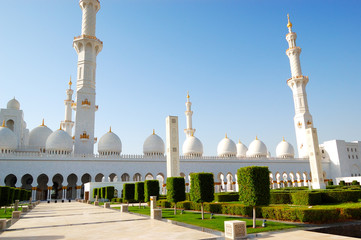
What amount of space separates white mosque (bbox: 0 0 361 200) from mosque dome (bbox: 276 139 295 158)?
0.16 m

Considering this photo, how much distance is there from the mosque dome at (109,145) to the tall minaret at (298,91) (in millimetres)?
28845

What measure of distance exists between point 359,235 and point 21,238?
9.94 meters

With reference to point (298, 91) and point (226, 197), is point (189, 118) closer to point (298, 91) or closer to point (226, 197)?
point (298, 91)

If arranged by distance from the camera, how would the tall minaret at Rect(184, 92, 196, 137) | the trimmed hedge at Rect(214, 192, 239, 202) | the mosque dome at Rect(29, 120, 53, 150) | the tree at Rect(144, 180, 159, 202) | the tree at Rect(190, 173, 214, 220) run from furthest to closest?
the tall minaret at Rect(184, 92, 196, 137) → the mosque dome at Rect(29, 120, 53, 150) → the trimmed hedge at Rect(214, 192, 239, 202) → the tree at Rect(144, 180, 159, 202) → the tree at Rect(190, 173, 214, 220)

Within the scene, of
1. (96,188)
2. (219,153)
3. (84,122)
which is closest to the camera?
(96,188)

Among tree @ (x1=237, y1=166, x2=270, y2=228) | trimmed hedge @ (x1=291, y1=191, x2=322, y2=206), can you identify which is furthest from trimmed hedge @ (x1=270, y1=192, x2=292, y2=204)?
tree @ (x1=237, y1=166, x2=270, y2=228)

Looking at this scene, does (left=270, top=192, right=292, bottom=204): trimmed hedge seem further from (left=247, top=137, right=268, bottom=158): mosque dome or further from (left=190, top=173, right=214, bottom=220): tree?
(left=247, top=137, right=268, bottom=158): mosque dome

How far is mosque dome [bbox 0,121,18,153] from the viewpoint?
114ft

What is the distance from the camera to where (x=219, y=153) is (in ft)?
148

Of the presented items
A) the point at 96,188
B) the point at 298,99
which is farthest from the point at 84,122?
the point at 298,99

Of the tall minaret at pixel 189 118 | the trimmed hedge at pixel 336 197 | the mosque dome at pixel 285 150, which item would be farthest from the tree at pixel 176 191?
the mosque dome at pixel 285 150

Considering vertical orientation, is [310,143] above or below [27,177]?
above

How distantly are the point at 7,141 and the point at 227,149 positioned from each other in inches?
1223

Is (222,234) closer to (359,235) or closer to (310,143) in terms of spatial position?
(359,235)
